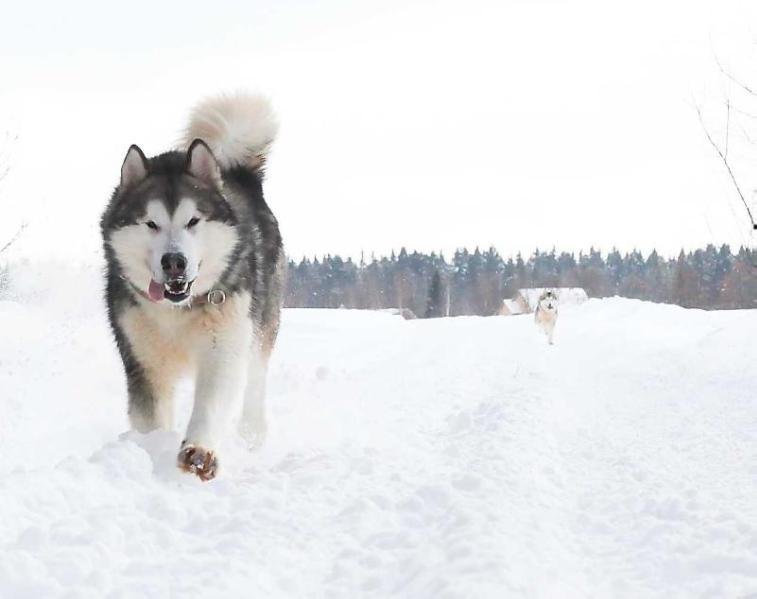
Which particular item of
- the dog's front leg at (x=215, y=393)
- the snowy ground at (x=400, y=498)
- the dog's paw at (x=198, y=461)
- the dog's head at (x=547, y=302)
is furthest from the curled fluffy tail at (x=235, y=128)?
the dog's head at (x=547, y=302)

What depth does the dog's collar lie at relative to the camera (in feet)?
11.2

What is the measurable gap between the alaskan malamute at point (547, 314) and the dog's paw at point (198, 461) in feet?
44.1

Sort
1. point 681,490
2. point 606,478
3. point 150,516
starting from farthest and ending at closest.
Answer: point 606,478
point 681,490
point 150,516

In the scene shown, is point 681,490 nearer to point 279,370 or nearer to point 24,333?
point 279,370

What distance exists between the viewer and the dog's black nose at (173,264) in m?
3.14

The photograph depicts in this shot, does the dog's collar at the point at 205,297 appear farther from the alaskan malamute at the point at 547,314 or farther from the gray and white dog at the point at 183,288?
the alaskan malamute at the point at 547,314

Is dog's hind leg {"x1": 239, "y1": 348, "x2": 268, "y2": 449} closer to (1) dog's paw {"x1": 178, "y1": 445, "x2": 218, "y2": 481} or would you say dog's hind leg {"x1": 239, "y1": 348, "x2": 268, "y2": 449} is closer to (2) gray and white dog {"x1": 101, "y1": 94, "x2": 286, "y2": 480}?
(2) gray and white dog {"x1": 101, "y1": 94, "x2": 286, "y2": 480}

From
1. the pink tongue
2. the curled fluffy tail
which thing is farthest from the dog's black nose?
the curled fluffy tail

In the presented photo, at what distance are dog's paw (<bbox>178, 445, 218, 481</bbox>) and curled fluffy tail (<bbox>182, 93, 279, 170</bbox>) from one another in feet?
6.96

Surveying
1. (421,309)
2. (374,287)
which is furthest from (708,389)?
(374,287)

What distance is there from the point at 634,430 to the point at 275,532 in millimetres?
3130

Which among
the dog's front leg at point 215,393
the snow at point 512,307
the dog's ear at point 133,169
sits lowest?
the snow at point 512,307

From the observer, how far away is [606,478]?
353cm

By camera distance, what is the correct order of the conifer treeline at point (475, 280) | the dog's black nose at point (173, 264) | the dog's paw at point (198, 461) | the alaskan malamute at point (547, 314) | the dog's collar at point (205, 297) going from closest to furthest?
the dog's paw at point (198, 461), the dog's black nose at point (173, 264), the dog's collar at point (205, 297), the alaskan malamute at point (547, 314), the conifer treeline at point (475, 280)
